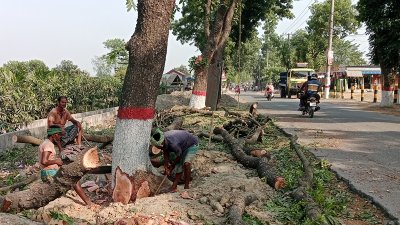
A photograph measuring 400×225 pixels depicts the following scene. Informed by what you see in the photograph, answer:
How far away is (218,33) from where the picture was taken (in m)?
18.0

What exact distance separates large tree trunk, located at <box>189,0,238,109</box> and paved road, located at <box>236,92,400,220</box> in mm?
4261

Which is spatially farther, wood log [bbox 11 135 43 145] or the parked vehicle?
the parked vehicle

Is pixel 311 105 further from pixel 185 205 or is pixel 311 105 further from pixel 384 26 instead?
pixel 185 205

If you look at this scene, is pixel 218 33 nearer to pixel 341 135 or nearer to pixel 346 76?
pixel 341 135

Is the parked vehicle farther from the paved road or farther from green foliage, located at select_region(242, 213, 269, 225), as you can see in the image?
green foliage, located at select_region(242, 213, 269, 225)

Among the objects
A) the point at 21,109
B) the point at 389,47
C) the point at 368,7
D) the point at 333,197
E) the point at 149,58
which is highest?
the point at 368,7

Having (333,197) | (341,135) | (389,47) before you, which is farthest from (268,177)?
(389,47)

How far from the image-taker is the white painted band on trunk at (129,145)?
17.6ft

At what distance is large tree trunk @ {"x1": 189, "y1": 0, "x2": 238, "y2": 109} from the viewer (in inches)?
679

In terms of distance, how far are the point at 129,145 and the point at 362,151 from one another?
17.9 feet

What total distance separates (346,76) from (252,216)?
47.0 metres

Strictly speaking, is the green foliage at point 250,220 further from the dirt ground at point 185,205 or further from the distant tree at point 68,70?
the distant tree at point 68,70

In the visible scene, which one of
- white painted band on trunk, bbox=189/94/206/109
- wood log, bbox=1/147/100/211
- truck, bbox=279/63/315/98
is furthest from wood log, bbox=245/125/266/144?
truck, bbox=279/63/315/98

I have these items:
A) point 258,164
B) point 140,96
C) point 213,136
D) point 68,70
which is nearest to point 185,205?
point 140,96
